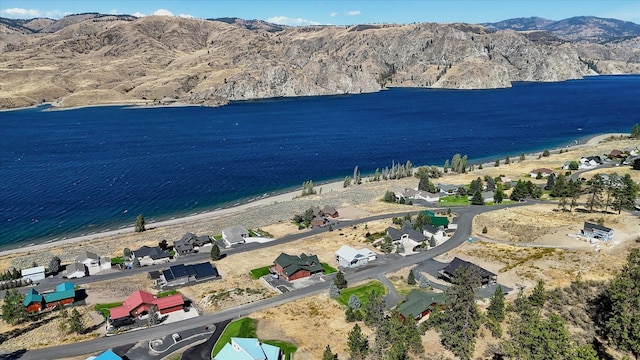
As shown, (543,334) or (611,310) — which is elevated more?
(543,334)

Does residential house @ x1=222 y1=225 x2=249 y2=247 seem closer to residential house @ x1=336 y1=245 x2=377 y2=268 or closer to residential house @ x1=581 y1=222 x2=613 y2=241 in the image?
residential house @ x1=336 y1=245 x2=377 y2=268

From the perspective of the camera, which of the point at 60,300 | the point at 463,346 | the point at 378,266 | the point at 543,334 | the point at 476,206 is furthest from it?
the point at 476,206

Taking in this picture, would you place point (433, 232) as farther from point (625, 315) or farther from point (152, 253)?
point (152, 253)

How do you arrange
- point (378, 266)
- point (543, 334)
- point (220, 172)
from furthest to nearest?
point (220, 172) < point (378, 266) < point (543, 334)

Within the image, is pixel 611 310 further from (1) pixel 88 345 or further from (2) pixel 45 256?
(2) pixel 45 256

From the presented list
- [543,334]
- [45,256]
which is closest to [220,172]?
[45,256]
